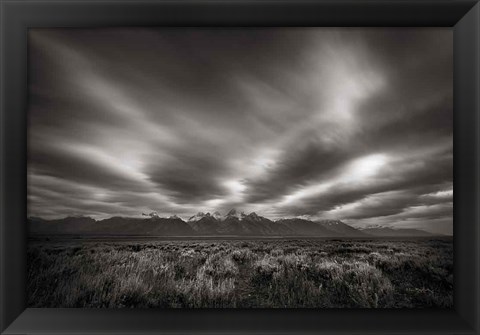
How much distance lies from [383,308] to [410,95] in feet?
5.28

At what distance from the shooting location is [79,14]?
189cm

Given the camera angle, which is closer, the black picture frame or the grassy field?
the black picture frame

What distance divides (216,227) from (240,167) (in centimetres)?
50

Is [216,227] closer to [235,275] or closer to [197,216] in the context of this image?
[197,216]

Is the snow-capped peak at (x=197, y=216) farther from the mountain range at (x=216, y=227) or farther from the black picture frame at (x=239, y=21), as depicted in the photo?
the black picture frame at (x=239, y=21)

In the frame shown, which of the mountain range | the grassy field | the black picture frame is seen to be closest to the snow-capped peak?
the mountain range

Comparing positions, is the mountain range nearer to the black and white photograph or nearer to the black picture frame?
the black and white photograph

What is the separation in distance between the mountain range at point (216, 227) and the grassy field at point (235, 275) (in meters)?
0.07

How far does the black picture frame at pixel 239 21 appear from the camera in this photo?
183 cm

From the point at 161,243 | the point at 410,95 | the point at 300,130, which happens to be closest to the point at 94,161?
the point at 161,243

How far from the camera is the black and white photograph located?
201cm

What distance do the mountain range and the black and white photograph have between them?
0.4 inches

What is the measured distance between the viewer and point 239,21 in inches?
75.6

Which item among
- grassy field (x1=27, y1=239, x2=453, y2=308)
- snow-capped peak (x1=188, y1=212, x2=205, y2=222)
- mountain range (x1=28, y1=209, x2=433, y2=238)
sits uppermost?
snow-capped peak (x1=188, y1=212, x2=205, y2=222)
